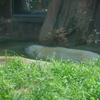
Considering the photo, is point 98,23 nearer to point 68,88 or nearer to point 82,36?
point 82,36

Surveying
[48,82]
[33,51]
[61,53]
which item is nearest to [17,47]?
[33,51]

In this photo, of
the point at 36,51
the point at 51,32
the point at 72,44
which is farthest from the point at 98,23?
the point at 36,51

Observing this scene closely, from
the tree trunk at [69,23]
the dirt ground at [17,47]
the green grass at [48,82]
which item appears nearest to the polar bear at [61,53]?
the dirt ground at [17,47]

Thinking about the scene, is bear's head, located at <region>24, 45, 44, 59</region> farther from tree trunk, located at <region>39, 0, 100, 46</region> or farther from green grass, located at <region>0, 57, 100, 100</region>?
green grass, located at <region>0, 57, 100, 100</region>

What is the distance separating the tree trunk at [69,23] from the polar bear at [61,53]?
2.53 ft

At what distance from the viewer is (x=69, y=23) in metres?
7.78

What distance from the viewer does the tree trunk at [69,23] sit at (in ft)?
24.8

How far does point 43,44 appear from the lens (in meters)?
8.23

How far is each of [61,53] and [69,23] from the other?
1.57m

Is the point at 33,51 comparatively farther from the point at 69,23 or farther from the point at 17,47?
the point at 69,23

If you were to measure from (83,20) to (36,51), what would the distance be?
1764 millimetres

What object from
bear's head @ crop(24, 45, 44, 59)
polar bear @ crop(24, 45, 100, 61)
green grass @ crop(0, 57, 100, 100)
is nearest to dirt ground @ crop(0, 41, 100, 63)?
bear's head @ crop(24, 45, 44, 59)

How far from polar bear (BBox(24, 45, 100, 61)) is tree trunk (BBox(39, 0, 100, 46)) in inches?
30.4

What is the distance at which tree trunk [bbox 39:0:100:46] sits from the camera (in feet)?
24.8
